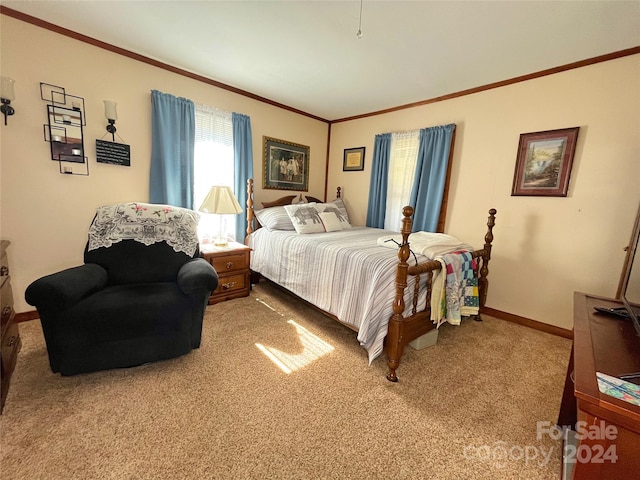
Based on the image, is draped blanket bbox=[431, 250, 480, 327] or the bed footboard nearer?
the bed footboard

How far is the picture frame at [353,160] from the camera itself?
411cm

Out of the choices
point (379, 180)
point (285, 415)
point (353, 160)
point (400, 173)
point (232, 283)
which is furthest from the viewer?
point (353, 160)

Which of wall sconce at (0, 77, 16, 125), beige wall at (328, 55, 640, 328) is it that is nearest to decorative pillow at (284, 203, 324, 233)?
beige wall at (328, 55, 640, 328)

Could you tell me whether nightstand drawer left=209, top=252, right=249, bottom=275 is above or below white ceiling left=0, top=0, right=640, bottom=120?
below

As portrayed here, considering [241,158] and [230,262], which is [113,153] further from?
[230,262]

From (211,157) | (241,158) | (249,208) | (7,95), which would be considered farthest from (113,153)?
(249,208)

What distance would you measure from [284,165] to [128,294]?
2.72 m

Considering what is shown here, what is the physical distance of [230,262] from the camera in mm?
2904

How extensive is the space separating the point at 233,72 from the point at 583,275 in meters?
3.93

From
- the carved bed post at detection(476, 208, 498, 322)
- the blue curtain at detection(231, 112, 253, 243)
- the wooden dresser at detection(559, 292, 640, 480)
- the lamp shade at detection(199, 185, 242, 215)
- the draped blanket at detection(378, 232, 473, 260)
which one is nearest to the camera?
the wooden dresser at detection(559, 292, 640, 480)

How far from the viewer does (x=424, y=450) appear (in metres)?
1.31

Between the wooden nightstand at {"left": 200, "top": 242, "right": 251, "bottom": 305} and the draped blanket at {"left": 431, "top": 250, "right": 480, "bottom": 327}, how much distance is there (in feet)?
6.49

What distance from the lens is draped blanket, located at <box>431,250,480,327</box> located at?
204 centimetres

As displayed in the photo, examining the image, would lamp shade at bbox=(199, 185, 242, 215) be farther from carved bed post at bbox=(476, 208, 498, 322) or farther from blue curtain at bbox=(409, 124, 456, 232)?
carved bed post at bbox=(476, 208, 498, 322)
